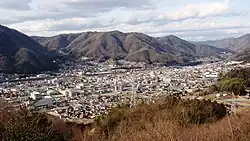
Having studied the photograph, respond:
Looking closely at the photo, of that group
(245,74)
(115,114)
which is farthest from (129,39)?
(115,114)

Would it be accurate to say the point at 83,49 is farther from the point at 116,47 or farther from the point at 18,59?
the point at 18,59

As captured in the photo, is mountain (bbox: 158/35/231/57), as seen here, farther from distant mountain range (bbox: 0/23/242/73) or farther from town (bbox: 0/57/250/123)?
town (bbox: 0/57/250/123)

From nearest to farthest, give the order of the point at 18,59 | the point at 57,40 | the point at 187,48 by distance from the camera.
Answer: the point at 18,59 < the point at 57,40 < the point at 187,48

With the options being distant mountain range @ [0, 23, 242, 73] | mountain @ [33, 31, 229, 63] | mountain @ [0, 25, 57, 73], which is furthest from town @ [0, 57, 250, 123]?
mountain @ [33, 31, 229, 63]

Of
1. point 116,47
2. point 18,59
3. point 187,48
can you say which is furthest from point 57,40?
point 18,59

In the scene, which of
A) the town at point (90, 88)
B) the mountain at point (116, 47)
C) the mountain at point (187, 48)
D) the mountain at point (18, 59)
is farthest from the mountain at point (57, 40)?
the mountain at point (18, 59)

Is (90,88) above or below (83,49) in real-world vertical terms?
below
